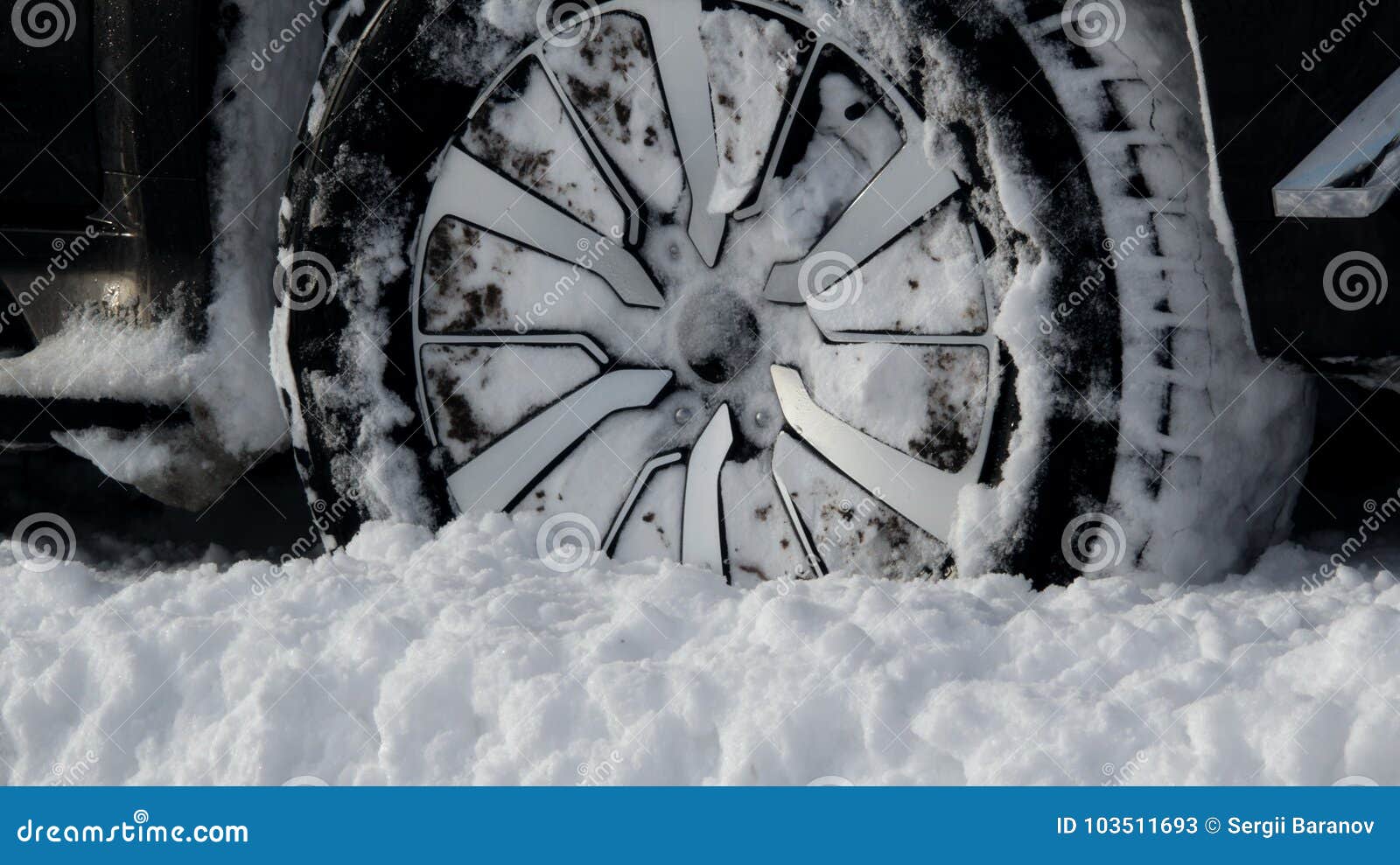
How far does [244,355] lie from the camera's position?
82.4 inches

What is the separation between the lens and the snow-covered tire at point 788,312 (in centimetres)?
144

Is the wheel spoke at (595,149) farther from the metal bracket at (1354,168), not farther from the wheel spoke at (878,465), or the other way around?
the metal bracket at (1354,168)

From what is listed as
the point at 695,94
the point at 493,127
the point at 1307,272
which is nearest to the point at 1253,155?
the point at 1307,272

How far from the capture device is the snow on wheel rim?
160 centimetres

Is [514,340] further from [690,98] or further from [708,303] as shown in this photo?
[690,98]

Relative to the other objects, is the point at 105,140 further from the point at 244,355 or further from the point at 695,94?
the point at 695,94
